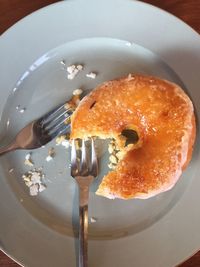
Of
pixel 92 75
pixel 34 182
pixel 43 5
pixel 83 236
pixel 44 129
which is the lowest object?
pixel 83 236

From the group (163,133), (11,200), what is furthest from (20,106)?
(163,133)

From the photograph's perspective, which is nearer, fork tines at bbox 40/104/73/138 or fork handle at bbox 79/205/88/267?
fork handle at bbox 79/205/88/267

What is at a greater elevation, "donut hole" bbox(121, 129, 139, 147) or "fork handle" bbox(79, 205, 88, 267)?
"donut hole" bbox(121, 129, 139, 147)

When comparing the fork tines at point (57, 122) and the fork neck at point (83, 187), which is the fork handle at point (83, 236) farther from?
the fork tines at point (57, 122)

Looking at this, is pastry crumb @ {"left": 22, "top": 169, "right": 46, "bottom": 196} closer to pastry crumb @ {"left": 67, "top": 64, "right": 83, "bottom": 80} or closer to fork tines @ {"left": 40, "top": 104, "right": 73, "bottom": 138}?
fork tines @ {"left": 40, "top": 104, "right": 73, "bottom": 138}

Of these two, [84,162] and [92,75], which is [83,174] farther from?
[92,75]

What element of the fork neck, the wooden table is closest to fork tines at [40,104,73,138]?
the fork neck

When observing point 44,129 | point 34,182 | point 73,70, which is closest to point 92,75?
point 73,70

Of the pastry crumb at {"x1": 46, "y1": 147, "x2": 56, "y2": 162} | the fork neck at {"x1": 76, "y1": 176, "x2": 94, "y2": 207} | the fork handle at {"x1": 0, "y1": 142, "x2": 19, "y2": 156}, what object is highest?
the fork handle at {"x1": 0, "y1": 142, "x2": 19, "y2": 156}
